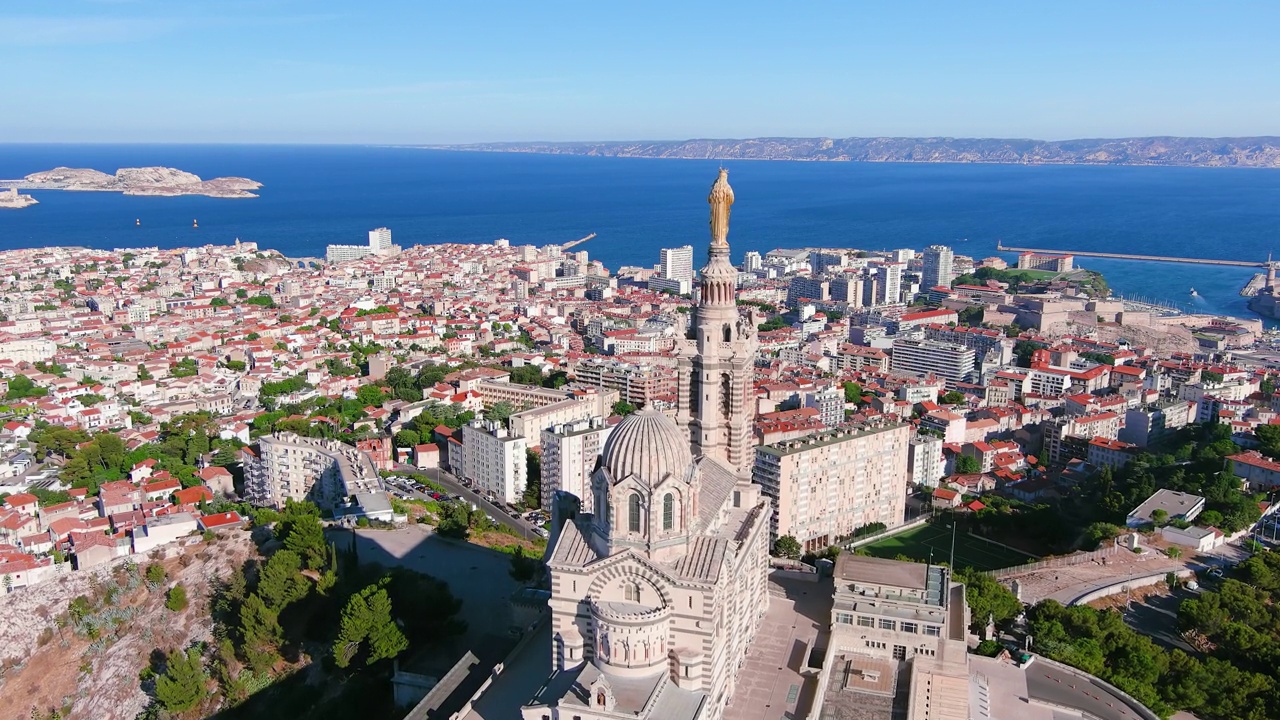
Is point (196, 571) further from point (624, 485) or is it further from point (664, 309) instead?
point (664, 309)

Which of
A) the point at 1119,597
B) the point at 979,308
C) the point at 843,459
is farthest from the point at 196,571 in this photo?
the point at 979,308

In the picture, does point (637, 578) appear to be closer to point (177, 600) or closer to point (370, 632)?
point (370, 632)

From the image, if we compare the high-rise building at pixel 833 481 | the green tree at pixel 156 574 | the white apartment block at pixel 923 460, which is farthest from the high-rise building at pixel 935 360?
the green tree at pixel 156 574

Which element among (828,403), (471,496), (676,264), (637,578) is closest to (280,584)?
(637,578)

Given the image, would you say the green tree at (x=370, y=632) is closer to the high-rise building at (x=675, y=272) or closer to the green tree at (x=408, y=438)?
the green tree at (x=408, y=438)

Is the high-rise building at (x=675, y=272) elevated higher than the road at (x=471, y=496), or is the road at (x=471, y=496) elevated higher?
the high-rise building at (x=675, y=272)

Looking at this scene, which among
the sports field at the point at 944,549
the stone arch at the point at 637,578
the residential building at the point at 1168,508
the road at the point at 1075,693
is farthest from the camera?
the sports field at the point at 944,549
